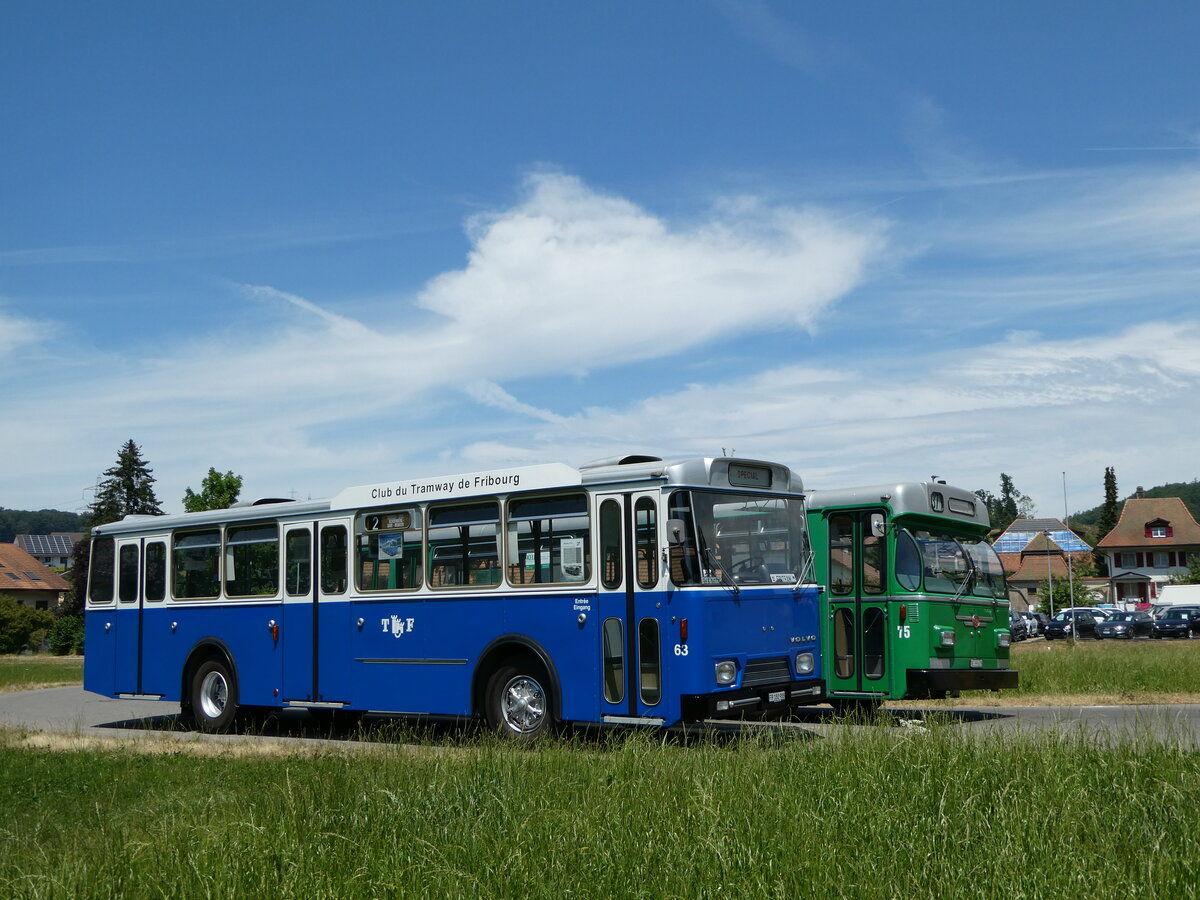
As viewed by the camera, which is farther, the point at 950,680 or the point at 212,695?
the point at 212,695

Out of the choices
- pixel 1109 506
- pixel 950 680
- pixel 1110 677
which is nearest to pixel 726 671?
pixel 950 680

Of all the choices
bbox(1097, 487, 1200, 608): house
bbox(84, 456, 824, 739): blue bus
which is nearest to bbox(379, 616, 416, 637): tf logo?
bbox(84, 456, 824, 739): blue bus

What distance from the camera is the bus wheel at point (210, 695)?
656 inches

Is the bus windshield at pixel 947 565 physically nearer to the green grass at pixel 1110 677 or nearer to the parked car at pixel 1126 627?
the green grass at pixel 1110 677

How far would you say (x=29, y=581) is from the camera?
10900cm

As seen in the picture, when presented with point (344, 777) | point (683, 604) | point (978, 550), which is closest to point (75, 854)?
point (344, 777)

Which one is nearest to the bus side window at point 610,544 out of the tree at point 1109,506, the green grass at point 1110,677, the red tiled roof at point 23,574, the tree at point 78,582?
the green grass at point 1110,677

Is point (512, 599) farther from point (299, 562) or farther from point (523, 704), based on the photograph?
point (299, 562)

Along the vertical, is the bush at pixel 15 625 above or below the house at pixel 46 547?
below

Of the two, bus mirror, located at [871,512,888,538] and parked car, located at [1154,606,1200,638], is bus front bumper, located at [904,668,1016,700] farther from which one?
parked car, located at [1154,606,1200,638]

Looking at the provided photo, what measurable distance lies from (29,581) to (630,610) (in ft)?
358

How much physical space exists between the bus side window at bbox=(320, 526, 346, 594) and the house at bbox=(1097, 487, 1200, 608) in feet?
323

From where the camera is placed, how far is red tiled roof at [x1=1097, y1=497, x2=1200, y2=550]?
103 m

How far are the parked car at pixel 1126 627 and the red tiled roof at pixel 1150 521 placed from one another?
53.4 metres
